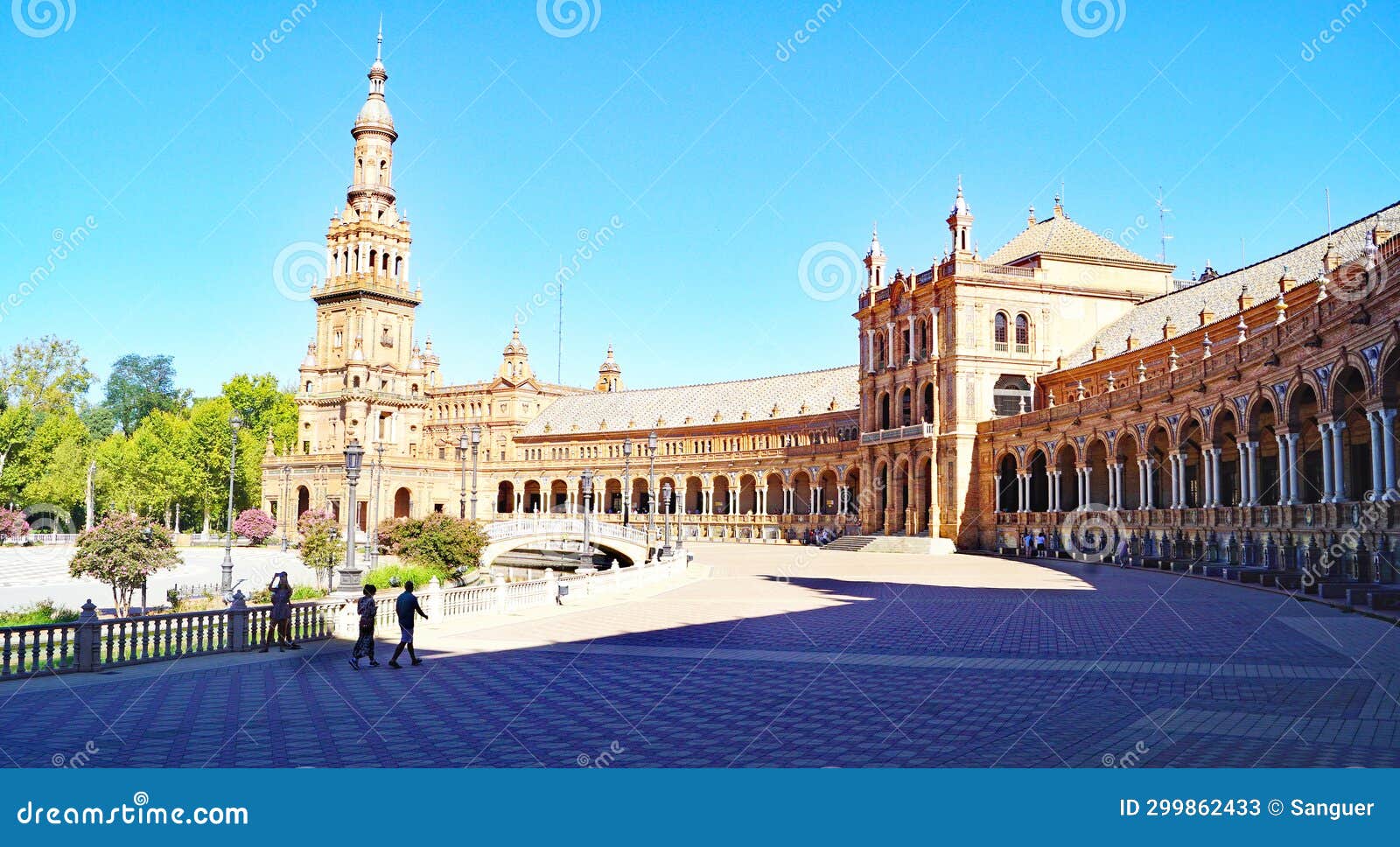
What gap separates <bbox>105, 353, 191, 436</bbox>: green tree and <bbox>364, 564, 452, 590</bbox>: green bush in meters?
93.6

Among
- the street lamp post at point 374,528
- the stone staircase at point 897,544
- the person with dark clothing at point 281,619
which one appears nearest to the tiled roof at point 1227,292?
the stone staircase at point 897,544

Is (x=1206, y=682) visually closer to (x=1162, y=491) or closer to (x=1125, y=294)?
(x=1162, y=491)

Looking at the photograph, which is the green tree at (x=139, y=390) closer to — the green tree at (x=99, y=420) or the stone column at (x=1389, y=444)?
the green tree at (x=99, y=420)

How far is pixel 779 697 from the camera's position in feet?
44.2

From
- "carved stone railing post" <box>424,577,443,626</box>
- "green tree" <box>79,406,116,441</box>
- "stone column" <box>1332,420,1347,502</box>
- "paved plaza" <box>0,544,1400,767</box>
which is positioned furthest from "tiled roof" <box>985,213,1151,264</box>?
"green tree" <box>79,406,116,441</box>

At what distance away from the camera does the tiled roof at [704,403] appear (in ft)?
297

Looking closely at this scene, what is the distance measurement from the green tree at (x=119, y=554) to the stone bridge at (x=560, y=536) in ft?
67.0

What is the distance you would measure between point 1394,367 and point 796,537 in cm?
5595

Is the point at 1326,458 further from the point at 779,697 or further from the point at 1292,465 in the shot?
the point at 779,697

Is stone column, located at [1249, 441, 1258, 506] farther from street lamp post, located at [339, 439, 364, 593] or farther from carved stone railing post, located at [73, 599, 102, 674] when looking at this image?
carved stone railing post, located at [73, 599, 102, 674]

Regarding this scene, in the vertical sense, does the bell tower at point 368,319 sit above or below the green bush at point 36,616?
above

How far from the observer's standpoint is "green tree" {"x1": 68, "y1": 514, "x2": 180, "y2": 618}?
102 feet

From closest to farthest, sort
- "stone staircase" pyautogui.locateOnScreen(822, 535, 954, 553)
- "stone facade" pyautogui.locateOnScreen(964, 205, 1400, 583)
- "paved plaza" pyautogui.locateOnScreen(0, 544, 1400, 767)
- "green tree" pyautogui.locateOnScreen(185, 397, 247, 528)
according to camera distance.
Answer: "paved plaza" pyautogui.locateOnScreen(0, 544, 1400, 767) < "stone facade" pyautogui.locateOnScreen(964, 205, 1400, 583) < "stone staircase" pyautogui.locateOnScreen(822, 535, 954, 553) < "green tree" pyautogui.locateOnScreen(185, 397, 247, 528)

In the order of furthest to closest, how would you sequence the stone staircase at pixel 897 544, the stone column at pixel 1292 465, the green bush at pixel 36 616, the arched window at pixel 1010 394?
the arched window at pixel 1010 394
the stone staircase at pixel 897 544
the stone column at pixel 1292 465
the green bush at pixel 36 616
